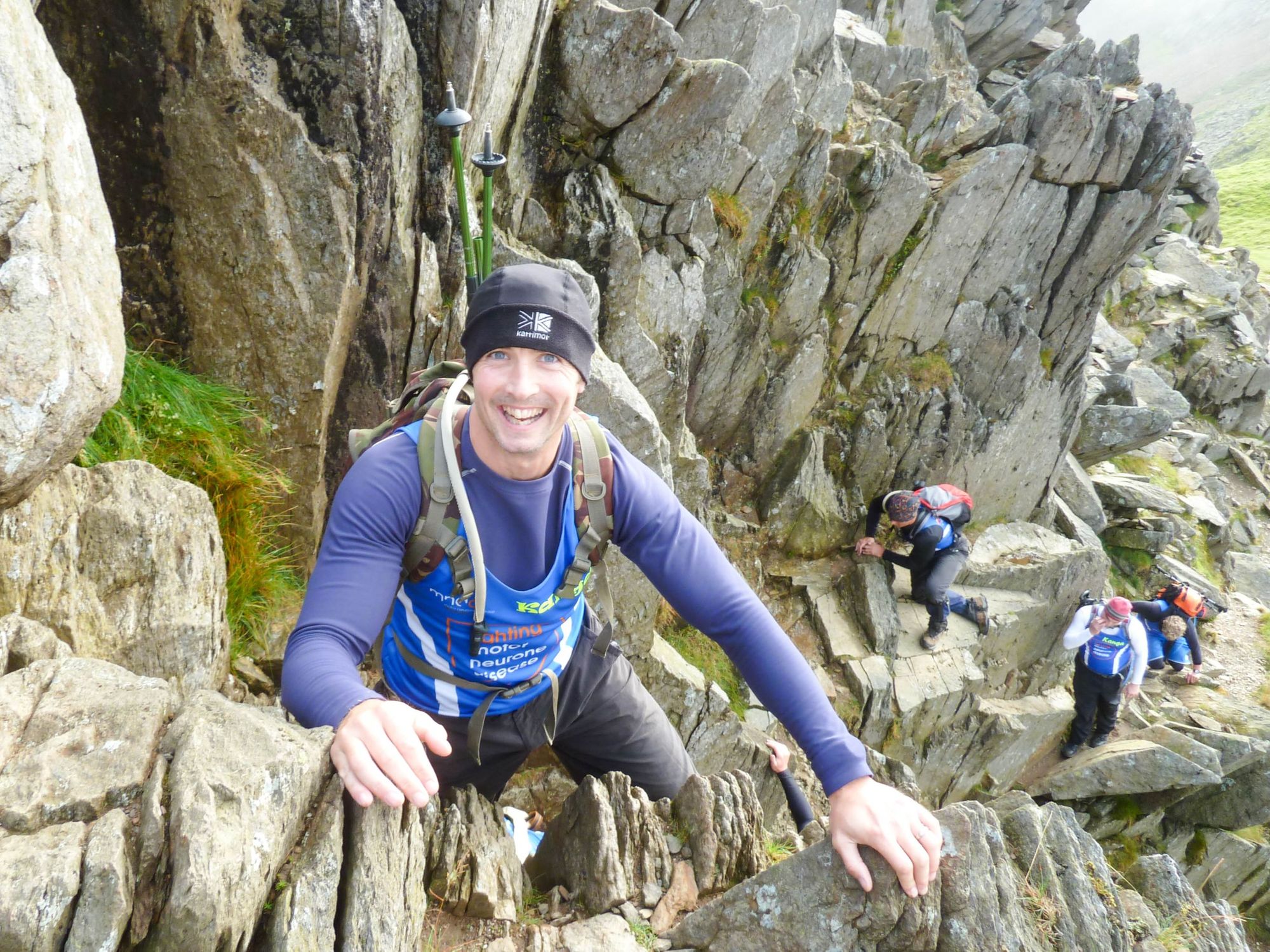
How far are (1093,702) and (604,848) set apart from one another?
2414 cm

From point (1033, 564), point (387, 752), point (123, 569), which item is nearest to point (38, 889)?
point (387, 752)

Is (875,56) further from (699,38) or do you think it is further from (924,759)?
(924,759)

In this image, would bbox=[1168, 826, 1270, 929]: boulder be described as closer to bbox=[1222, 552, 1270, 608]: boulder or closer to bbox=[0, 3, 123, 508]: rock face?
bbox=[1222, 552, 1270, 608]: boulder

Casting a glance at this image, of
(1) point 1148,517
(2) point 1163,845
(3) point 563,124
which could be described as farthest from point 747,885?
(1) point 1148,517

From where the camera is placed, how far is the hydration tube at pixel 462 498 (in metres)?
4.93

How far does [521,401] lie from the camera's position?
4.92 meters

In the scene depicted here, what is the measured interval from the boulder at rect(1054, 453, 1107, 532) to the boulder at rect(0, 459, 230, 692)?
3337 centimetres

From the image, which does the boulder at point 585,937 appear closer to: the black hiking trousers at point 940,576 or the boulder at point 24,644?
the boulder at point 24,644

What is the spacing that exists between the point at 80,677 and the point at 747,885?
4.45 metres

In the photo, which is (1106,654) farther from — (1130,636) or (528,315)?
(528,315)

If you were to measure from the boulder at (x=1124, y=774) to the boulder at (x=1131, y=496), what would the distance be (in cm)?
1459

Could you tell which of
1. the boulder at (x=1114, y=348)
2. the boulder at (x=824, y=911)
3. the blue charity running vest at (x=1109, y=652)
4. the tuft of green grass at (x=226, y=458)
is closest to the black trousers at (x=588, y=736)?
the boulder at (x=824, y=911)

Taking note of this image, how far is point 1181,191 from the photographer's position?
6738 centimetres

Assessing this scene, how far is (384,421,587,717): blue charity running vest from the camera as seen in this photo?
5.38m
